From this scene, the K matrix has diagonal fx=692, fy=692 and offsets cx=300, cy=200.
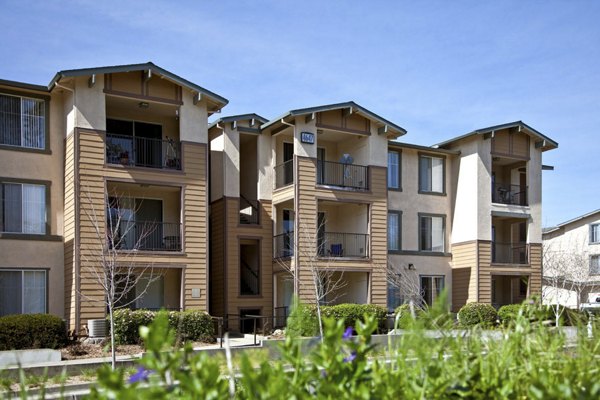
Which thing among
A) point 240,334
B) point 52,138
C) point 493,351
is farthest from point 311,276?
point 493,351

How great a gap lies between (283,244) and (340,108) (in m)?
6.17

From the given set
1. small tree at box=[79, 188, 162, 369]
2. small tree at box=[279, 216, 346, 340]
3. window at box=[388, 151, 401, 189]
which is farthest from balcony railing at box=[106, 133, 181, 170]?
window at box=[388, 151, 401, 189]

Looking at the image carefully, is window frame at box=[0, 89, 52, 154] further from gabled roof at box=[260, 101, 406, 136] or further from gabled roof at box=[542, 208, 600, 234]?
gabled roof at box=[542, 208, 600, 234]

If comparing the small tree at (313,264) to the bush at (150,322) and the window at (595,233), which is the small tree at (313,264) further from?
the window at (595,233)

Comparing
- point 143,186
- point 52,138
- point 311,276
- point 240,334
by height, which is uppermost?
point 52,138

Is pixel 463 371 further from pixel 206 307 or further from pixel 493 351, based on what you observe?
pixel 206 307

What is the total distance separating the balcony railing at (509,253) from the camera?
1350 inches

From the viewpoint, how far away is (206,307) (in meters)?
25.0

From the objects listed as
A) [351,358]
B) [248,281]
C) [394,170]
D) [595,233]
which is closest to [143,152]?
[248,281]

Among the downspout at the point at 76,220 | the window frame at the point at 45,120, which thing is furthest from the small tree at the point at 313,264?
the window frame at the point at 45,120

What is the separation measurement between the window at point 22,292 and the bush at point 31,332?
233cm

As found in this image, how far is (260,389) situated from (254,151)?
89.4 ft

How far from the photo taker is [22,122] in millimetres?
23797

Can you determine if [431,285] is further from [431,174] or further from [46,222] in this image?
[46,222]
